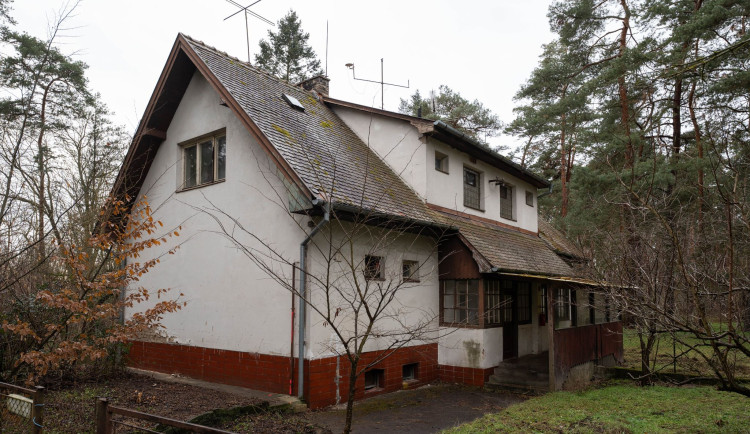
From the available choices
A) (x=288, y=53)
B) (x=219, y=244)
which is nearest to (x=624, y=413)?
(x=219, y=244)

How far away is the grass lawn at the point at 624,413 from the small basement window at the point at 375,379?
8.92 feet

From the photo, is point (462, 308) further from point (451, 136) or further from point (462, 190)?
point (451, 136)

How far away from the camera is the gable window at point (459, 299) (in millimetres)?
12305

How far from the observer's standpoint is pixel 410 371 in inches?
458

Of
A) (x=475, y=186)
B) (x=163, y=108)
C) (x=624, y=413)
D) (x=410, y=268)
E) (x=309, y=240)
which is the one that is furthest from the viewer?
(x=475, y=186)

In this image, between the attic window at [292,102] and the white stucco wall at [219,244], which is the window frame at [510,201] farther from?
the white stucco wall at [219,244]

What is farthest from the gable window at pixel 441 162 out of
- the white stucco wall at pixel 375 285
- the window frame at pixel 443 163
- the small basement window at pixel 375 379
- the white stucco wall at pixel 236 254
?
the small basement window at pixel 375 379

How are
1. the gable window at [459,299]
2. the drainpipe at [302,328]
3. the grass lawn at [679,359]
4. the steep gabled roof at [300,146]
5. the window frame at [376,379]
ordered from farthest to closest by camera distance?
the grass lawn at [679,359], the gable window at [459,299], the window frame at [376,379], the steep gabled roof at [300,146], the drainpipe at [302,328]

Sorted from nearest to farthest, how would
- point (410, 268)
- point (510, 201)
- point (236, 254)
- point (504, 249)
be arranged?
point (236, 254)
point (410, 268)
point (504, 249)
point (510, 201)

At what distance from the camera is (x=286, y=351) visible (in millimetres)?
9180

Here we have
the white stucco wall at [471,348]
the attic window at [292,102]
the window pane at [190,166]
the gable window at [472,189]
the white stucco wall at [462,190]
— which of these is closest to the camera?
the white stucco wall at [471,348]

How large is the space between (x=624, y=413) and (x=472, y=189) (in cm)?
758

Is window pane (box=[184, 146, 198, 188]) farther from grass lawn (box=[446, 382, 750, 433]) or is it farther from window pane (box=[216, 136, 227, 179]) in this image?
grass lawn (box=[446, 382, 750, 433])

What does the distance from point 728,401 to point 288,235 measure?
9104 millimetres
